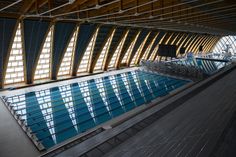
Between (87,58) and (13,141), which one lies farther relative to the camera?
(87,58)

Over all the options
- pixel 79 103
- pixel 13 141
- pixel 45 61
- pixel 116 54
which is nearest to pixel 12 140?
pixel 13 141

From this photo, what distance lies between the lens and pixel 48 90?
14.8 meters

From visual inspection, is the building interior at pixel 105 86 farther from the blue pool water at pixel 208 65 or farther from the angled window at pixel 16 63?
the blue pool water at pixel 208 65

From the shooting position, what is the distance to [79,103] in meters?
12.7

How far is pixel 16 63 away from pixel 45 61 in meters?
2.28

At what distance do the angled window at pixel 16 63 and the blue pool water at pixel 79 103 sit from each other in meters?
2.37

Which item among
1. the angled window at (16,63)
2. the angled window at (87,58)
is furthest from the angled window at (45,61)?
the angled window at (87,58)

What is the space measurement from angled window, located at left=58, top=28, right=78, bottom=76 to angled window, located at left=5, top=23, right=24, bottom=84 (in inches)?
143

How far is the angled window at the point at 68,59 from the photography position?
1666 centimetres

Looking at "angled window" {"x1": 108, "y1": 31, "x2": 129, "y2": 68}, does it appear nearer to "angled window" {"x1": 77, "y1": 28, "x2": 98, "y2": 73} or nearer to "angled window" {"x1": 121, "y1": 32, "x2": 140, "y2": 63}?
"angled window" {"x1": 121, "y1": 32, "x2": 140, "y2": 63}

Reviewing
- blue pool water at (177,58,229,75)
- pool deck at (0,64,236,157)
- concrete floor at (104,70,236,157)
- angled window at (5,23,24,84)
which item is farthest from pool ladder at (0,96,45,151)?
blue pool water at (177,58,229,75)

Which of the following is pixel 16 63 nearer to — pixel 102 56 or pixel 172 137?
pixel 102 56

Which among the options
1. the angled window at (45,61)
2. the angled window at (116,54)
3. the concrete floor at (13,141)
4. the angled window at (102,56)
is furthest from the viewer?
the angled window at (116,54)

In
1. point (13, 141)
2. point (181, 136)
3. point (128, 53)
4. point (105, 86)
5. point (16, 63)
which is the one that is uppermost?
point (128, 53)
